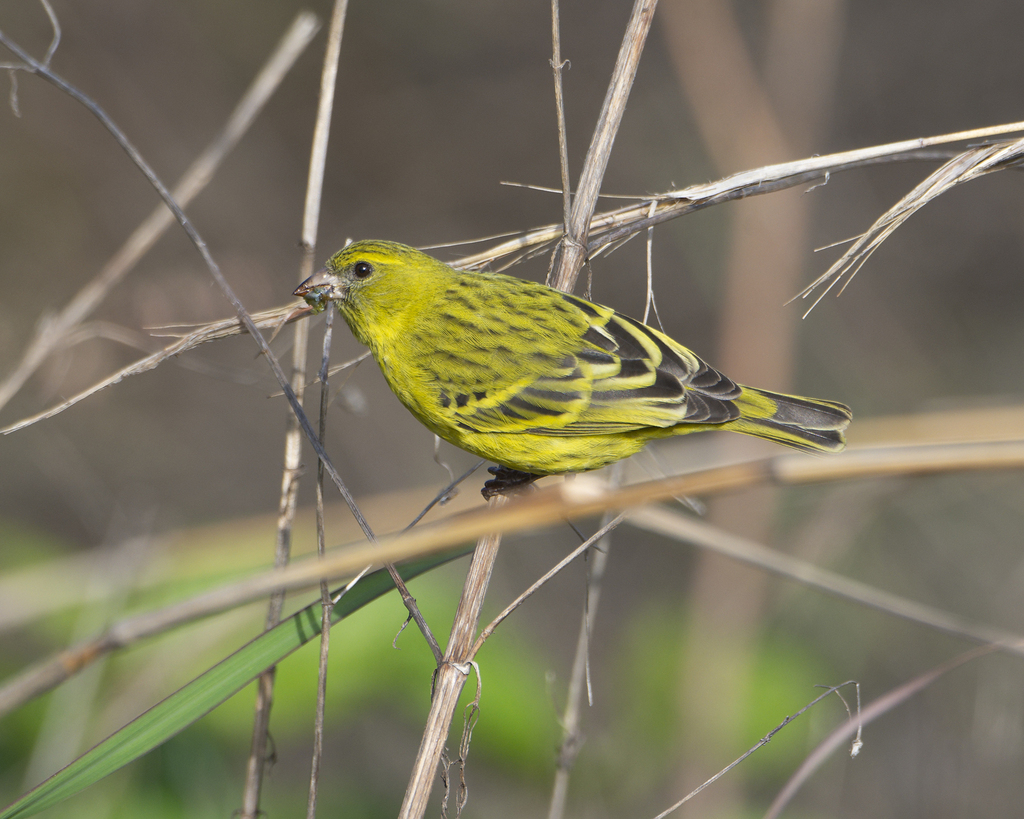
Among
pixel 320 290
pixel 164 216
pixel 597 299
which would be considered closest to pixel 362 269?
pixel 320 290

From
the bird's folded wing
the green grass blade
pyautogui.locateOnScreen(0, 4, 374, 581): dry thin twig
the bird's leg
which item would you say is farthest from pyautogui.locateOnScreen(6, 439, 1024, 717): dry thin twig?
the bird's leg

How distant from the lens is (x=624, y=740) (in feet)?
14.7

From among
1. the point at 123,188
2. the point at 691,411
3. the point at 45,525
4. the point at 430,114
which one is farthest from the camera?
the point at 430,114

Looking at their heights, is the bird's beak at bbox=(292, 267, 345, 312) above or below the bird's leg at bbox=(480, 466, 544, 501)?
above

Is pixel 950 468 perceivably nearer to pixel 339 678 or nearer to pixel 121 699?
pixel 339 678

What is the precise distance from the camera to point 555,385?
368 centimetres

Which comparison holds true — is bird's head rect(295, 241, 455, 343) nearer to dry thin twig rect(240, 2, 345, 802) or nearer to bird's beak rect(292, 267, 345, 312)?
bird's beak rect(292, 267, 345, 312)

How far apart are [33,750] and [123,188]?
638cm

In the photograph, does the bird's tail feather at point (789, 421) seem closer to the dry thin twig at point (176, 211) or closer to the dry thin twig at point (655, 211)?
the dry thin twig at point (655, 211)

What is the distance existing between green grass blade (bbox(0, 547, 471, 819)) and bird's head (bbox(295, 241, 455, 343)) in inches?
70.8

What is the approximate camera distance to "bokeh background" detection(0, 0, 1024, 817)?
4.04 metres

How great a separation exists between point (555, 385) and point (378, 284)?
3.30 feet

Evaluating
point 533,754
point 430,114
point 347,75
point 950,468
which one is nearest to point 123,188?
point 347,75

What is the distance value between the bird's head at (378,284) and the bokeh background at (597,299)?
0.36 m
